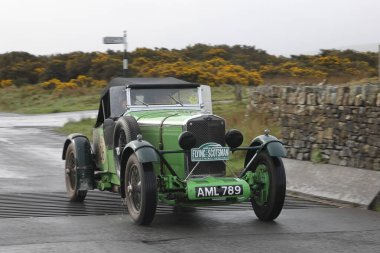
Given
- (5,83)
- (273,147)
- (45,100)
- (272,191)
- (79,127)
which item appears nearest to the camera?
(272,191)

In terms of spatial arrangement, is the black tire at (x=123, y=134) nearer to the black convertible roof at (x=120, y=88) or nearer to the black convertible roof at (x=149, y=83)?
the black convertible roof at (x=120, y=88)

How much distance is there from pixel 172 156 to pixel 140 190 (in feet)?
2.59

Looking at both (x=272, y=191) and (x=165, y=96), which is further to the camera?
(x=165, y=96)

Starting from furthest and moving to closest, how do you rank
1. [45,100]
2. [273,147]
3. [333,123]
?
[45,100]
[333,123]
[273,147]

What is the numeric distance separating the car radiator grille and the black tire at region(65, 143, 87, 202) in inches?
95.0

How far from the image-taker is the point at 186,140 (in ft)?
27.3

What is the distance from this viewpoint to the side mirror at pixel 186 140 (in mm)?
8320

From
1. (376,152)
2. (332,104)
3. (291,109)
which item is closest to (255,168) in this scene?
(376,152)

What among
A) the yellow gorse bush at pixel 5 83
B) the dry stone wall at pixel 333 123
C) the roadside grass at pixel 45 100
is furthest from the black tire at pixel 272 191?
the yellow gorse bush at pixel 5 83

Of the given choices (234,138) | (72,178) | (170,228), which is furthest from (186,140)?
(72,178)

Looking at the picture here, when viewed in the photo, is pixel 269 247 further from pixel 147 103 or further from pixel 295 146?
pixel 295 146

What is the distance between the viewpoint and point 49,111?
36.4 m

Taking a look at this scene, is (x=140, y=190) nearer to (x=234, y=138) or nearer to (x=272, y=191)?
(x=234, y=138)

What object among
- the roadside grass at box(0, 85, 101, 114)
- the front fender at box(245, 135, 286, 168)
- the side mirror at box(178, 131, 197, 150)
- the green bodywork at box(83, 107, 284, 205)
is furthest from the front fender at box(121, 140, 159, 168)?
the roadside grass at box(0, 85, 101, 114)
